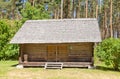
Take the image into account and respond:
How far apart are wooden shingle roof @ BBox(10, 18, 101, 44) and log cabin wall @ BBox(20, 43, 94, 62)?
0.87m

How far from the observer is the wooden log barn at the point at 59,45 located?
2892 cm

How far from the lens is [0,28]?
A: 38812 mm

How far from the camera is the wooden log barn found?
2892 centimetres

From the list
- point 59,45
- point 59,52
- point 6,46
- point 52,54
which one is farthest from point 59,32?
point 6,46

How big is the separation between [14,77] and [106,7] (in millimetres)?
48141

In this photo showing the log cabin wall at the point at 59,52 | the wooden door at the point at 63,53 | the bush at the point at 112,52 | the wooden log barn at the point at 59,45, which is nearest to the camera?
the bush at the point at 112,52

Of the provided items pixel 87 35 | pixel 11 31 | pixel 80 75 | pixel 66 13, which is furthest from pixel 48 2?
pixel 80 75

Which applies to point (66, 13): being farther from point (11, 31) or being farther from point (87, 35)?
point (87, 35)

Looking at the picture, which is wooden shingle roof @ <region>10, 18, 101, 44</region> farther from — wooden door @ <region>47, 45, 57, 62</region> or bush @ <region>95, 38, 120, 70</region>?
wooden door @ <region>47, 45, 57, 62</region>

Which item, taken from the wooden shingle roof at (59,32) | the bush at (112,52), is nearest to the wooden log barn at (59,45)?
the wooden shingle roof at (59,32)

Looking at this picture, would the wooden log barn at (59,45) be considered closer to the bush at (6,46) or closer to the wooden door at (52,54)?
the wooden door at (52,54)

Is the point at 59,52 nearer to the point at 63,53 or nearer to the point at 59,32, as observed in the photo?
the point at 63,53

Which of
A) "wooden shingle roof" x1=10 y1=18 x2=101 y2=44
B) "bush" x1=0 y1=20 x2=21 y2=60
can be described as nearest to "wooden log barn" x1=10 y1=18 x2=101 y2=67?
"wooden shingle roof" x1=10 y1=18 x2=101 y2=44

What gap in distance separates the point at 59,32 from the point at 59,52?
2.32 m
